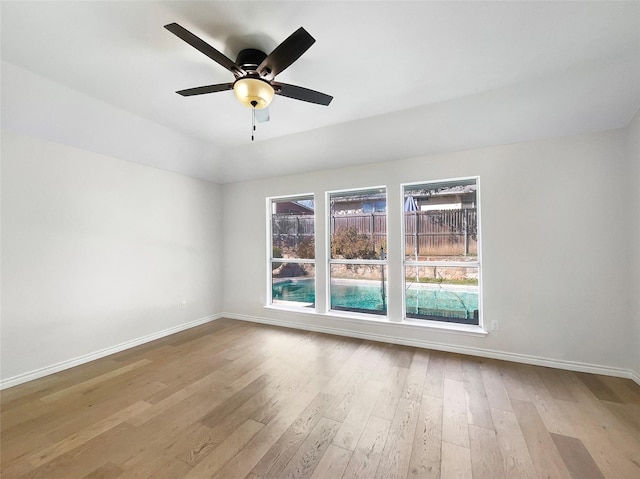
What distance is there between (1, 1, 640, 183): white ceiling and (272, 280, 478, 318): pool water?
6.31 ft

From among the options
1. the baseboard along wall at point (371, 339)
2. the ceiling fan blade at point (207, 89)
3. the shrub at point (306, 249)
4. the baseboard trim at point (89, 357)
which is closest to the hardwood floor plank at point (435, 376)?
the baseboard along wall at point (371, 339)

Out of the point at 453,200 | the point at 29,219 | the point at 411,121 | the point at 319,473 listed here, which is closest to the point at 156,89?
the point at 29,219

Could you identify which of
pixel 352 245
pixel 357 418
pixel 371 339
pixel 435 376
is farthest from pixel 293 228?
pixel 357 418

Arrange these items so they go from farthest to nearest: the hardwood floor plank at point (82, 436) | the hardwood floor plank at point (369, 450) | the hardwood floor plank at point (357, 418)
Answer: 1. the hardwood floor plank at point (357, 418)
2. the hardwood floor plank at point (82, 436)
3. the hardwood floor plank at point (369, 450)

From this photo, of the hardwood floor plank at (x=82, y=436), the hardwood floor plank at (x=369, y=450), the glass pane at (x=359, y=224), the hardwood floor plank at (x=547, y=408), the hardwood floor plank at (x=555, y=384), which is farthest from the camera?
the glass pane at (x=359, y=224)

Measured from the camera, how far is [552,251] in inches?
116

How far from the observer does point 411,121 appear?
3045 millimetres

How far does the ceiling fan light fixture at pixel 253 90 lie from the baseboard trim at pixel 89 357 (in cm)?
342

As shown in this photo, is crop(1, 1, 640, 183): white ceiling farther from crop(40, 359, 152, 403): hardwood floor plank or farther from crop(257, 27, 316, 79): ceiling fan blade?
crop(40, 359, 152, 403): hardwood floor plank

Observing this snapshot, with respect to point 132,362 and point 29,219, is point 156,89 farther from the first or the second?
point 132,362

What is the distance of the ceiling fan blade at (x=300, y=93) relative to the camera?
2.01 m

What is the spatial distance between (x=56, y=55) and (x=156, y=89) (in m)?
0.68

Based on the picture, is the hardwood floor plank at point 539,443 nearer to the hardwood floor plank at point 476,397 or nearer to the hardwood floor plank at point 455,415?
the hardwood floor plank at point 476,397

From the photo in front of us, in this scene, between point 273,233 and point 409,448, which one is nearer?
point 409,448
